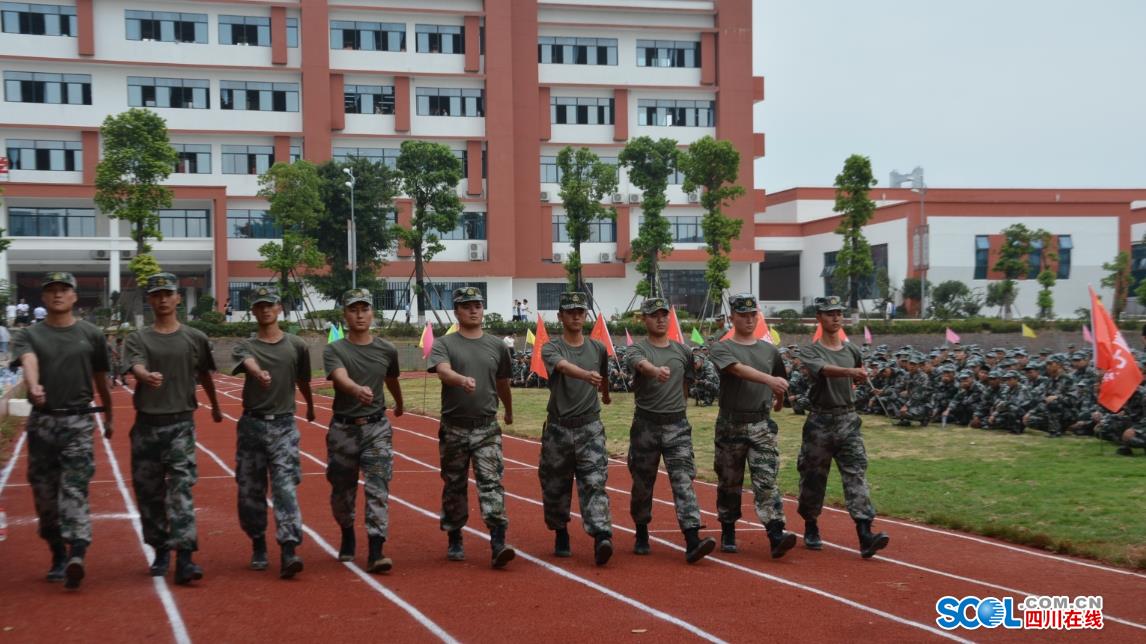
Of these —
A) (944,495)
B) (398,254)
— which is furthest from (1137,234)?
(944,495)

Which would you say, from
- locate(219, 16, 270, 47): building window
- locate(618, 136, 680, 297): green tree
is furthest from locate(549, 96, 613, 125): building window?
locate(219, 16, 270, 47): building window

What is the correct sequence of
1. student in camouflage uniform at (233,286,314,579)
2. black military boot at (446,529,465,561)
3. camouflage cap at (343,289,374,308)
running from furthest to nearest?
1. black military boot at (446,529,465,561)
2. camouflage cap at (343,289,374,308)
3. student in camouflage uniform at (233,286,314,579)

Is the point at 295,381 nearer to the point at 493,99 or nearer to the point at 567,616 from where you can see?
the point at 567,616

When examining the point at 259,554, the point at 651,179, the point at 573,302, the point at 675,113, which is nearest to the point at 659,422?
the point at 573,302

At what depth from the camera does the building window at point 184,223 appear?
50.2 meters

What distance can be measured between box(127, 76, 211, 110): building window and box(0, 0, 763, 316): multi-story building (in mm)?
87

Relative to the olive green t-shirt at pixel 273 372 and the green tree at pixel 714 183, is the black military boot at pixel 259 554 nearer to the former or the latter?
the olive green t-shirt at pixel 273 372

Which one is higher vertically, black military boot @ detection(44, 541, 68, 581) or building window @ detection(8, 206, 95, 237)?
building window @ detection(8, 206, 95, 237)

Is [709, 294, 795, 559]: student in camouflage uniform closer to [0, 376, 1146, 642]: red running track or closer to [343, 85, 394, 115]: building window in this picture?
[0, 376, 1146, 642]: red running track

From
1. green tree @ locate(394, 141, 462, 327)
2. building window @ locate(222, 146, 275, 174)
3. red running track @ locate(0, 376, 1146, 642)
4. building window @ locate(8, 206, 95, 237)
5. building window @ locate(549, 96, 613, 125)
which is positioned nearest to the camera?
red running track @ locate(0, 376, 1146, 642)

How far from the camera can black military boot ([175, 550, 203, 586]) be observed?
7344 mm

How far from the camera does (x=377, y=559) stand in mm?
7711

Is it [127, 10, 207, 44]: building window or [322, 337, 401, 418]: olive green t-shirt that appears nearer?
[322, 337, 401, 418]: olive green t-shirt

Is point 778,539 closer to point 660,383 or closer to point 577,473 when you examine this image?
point 660,383
